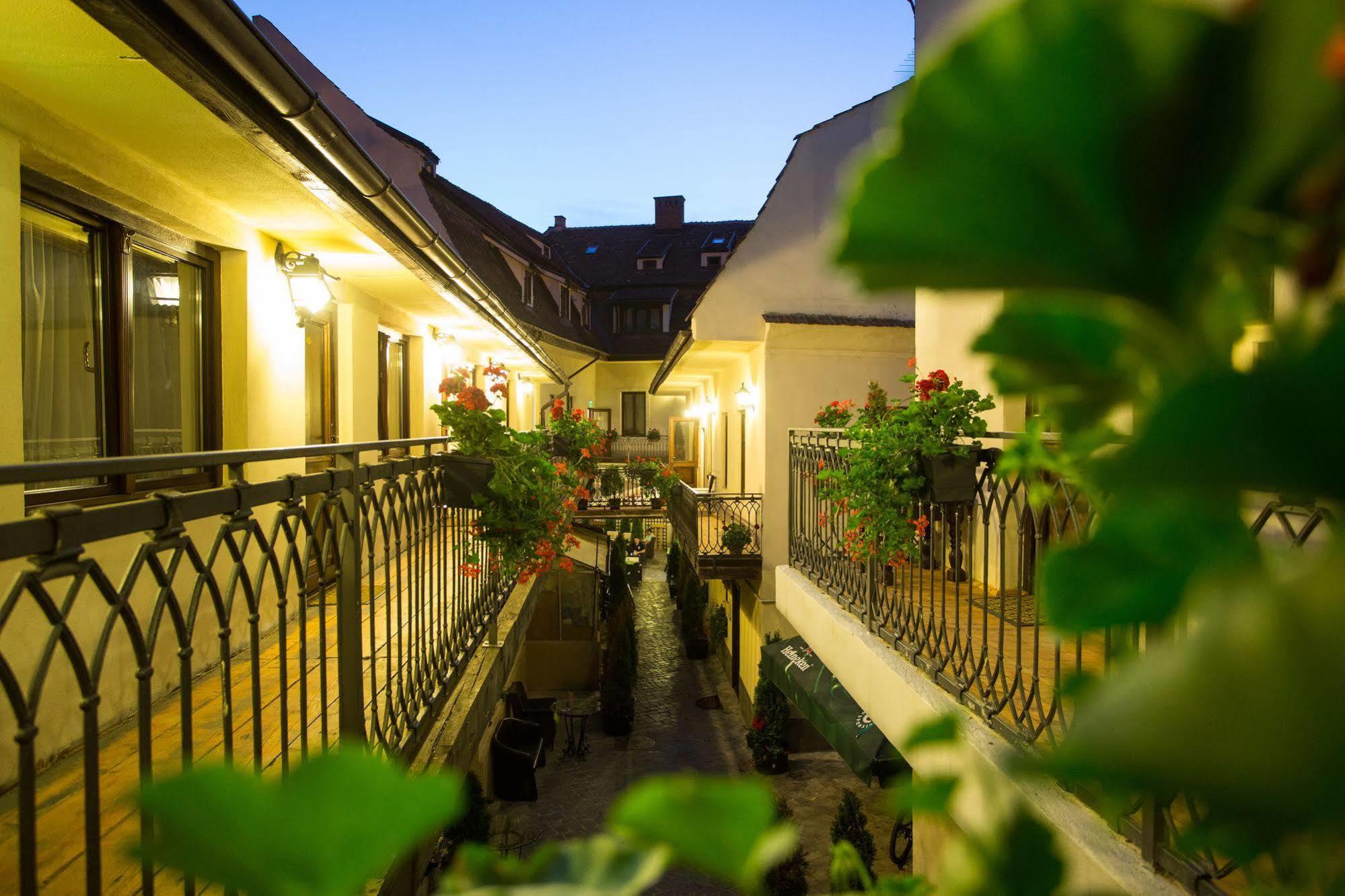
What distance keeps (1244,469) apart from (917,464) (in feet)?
15.8

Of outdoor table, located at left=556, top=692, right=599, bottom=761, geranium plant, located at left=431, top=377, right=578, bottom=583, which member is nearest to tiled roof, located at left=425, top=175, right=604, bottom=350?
outdoor table, located at left=556, top=692, right=599, bottom=761

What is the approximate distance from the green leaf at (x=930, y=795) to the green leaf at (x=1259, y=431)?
0.91 feet

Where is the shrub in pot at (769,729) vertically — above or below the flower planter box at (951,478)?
below

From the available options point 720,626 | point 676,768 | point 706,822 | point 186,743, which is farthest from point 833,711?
point 720,626

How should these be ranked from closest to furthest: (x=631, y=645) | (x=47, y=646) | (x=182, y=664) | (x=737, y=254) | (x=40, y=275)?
(x=47, y=646) < (x=182, y=664) < (x=40, y=275) < (x=737, y=254) < (x=631, y=645)

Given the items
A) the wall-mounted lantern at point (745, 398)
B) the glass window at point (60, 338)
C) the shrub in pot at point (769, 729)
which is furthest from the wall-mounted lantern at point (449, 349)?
the shrub in pot at point (769, 729)

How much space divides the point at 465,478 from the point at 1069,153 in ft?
16.5

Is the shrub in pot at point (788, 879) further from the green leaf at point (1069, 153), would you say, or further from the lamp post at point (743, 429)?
the green leaf at point (1069, 153)

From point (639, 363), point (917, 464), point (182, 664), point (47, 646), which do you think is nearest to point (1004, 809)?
point (47, 646)

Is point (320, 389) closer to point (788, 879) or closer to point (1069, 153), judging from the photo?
point (788, 879)

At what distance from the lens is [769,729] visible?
41.1 feet

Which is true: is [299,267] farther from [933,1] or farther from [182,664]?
[933,1]

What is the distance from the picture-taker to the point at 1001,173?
26cm

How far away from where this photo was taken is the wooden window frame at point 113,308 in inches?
157
